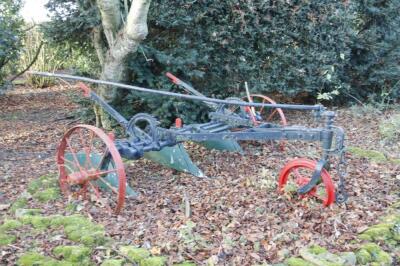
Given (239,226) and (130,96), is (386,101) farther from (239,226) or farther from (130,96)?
(239,226)

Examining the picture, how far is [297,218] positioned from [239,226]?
49 centimetres

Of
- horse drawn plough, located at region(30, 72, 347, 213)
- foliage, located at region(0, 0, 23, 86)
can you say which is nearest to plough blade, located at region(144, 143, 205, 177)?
horse drawn plough, located at region(30, 72, 347, 213)

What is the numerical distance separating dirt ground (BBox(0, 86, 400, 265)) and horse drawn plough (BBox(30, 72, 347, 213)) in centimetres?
14

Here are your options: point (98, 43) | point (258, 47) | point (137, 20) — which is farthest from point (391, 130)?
point (98, 43)

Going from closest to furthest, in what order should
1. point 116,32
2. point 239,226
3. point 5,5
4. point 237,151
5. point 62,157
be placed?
point 239,226 < point 62,157 < point 237,151 < point 116,32 < point 5,5

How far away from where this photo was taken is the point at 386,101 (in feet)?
27.1

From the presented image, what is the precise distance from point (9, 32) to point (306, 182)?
4.90 m

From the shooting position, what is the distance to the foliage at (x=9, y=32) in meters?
6.57

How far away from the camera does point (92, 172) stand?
13.2 ft

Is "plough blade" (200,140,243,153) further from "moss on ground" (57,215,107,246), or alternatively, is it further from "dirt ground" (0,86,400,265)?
"moss on ground" (57,215,107,246)

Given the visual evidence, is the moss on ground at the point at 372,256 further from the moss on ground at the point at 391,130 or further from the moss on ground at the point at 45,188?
the moss on ground at the point at 391,130

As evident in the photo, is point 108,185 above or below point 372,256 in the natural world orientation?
above

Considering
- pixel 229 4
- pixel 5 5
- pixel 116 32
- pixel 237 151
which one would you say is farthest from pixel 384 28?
pixel 5 5

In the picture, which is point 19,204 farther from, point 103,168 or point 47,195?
point 103,168
